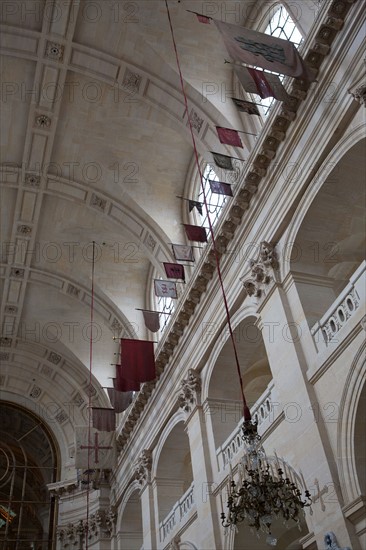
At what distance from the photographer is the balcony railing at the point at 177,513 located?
525 inches

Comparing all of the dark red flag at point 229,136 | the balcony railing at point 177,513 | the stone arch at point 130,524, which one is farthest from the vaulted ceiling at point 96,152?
the balcony railing at point 177,513

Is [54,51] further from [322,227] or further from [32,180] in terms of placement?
[322,227]

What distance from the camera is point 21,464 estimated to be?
2250cm

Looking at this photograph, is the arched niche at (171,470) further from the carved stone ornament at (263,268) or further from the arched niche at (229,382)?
the carved stone ornament at (263,268)

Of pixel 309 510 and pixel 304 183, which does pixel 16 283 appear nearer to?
pixel 304 183

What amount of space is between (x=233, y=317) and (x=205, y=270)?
1.48m

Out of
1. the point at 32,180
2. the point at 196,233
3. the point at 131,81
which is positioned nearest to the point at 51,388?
the point at 32,180

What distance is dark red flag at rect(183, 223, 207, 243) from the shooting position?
13484mm

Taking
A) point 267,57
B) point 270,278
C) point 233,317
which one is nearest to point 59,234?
point 233,317

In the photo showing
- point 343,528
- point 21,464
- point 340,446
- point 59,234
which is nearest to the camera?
point 343,528

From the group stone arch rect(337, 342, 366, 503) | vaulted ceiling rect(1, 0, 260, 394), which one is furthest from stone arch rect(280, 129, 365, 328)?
vaulted ceiling rect(1, 0, 260, 394)

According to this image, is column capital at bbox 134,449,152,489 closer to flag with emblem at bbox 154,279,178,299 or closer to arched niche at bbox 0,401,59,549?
flag with emblem at bbox 154,279,178,299

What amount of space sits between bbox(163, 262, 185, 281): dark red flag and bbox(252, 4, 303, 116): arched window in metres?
4.27

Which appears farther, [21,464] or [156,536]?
[21,464]
